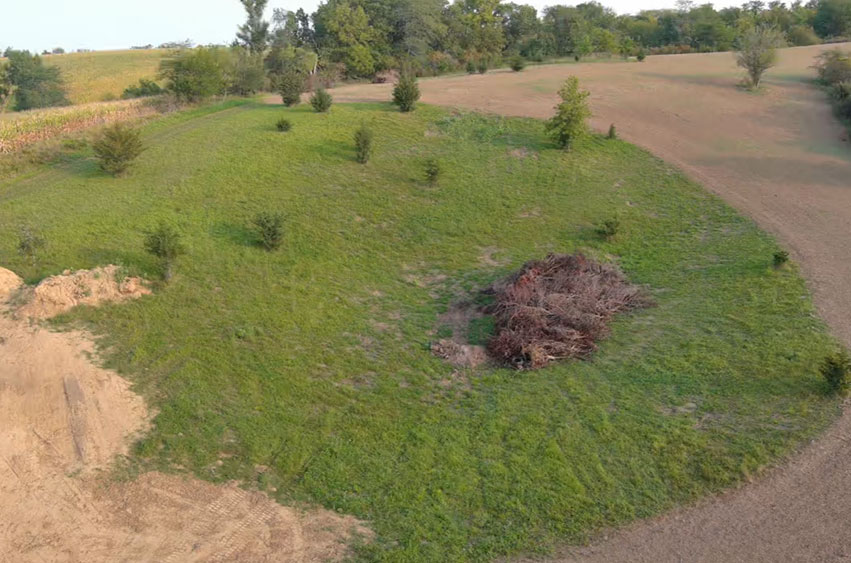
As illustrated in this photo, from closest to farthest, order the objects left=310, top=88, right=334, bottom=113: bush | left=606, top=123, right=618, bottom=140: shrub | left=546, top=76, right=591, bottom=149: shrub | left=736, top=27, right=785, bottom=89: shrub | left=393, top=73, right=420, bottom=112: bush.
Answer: left=546, top=76, right=591, bottom=149: shrub → left=606, top=123, right=618, bottom=140: shrub → left=310, top=88, right=334, bottom=113: bush → left=393, top=73, right=420, bottom=112: bush → left=736, top=27, right=785, bottom=89: shrub

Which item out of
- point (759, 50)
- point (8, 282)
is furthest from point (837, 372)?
point (759, 50)

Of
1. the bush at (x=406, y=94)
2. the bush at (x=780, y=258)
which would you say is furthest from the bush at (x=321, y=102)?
the bush at (x=780, y=258)

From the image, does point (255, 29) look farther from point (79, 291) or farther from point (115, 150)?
point (79, 291)

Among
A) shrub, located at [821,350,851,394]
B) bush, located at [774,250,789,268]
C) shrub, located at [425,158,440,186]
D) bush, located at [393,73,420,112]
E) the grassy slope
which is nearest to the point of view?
shrub, located at [821,350,851,394]

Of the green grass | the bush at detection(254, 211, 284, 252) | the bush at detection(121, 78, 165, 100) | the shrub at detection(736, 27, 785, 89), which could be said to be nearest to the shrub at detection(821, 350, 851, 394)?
the green grass

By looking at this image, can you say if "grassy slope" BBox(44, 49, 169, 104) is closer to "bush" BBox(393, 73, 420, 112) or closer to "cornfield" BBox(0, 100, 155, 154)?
"cornfield" BBox(0, 100, 155, 154)

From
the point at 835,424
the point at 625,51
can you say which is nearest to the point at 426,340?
the point at 835,424
